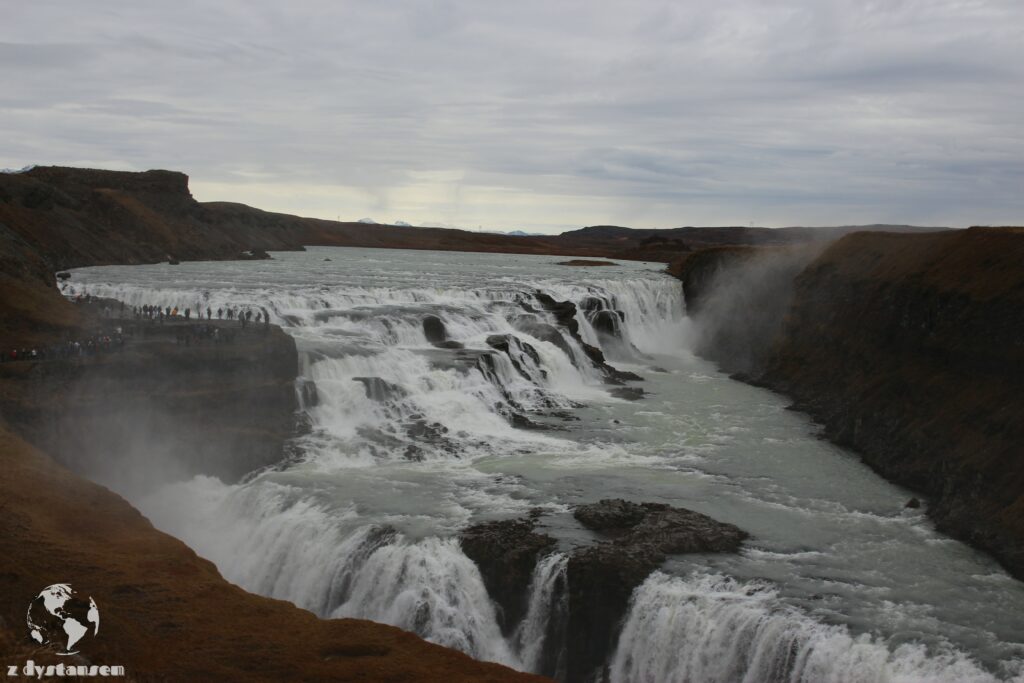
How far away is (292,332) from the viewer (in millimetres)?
32969

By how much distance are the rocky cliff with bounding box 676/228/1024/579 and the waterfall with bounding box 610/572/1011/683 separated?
5866 millimetres

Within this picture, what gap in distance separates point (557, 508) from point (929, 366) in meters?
14.5

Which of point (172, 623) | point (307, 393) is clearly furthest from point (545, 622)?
point (307, 393)

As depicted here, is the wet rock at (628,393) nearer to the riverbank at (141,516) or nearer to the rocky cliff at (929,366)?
the rocky cliff at (929,366)

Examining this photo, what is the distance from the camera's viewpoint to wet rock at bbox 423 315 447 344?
36312 millimetres

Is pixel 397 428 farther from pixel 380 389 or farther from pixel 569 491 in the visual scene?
pixel 569 491

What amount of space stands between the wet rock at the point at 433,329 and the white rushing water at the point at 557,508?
0.41 metres

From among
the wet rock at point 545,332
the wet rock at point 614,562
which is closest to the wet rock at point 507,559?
the wet rock at point 614,562

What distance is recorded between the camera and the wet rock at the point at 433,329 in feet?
119

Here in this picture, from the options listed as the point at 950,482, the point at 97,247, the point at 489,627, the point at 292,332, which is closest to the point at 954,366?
the point at 950,482

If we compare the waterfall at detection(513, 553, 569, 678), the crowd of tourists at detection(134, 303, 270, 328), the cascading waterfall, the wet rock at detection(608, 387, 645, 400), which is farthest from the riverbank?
the wet rock at detection(608, 387, 645, 400)

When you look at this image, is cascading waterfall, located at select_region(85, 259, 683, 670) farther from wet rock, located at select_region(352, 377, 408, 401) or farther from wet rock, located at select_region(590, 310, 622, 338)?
wet rock, located at select_region(590, 310, 622, 338)

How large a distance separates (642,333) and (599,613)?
37349 millimetres

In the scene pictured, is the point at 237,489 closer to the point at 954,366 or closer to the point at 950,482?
the point at 950,482
